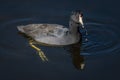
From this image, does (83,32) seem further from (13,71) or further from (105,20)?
(13,71)

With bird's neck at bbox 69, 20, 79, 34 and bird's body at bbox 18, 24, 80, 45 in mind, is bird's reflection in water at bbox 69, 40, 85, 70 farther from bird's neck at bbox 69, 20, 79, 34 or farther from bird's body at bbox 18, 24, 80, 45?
bird's neck at bbox 69, 20, 79, 34

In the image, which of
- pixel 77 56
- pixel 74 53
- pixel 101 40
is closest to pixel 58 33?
pixel 74 53

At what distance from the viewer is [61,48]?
13.1 metres

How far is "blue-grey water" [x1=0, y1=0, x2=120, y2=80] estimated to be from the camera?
1203 cm

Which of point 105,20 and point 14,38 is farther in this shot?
point 105,20

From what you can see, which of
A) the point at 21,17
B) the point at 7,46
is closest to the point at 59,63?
the point at 7,46

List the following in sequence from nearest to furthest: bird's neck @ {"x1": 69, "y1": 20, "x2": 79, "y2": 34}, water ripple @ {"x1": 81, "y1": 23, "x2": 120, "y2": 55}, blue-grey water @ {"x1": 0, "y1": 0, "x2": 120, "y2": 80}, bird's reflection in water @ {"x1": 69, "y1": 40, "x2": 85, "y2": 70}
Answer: blue-grey water @ {"x1": 0, "y1": 0, "x2": 120, "y2": 80}
bird's reflection in water @ {"x1": 69, "y1": 40, "x2": 85, "y2": 70}
water ripple @ {"x1": 81, "y1": 23, "x2": 120, "y2": 55}
bird's neck @ {"x1": 69, "y1": 20, "x2": 79, "y2": 34}

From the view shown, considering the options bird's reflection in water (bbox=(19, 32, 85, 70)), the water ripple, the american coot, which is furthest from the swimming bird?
the water ripple

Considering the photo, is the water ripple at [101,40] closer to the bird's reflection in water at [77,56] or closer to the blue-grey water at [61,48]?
the blue-grey water at [61,48]

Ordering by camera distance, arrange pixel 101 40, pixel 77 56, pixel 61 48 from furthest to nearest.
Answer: pixel 101 40
pixel 61 48
pixel 77 56

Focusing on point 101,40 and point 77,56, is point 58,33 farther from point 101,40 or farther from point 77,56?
point 101,40

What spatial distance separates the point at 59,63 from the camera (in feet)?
40.3

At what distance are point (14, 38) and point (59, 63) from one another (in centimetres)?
176

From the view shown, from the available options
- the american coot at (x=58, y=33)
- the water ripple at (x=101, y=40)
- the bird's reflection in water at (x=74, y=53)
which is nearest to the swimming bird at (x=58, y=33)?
the american coot at (x=58, y=33)
